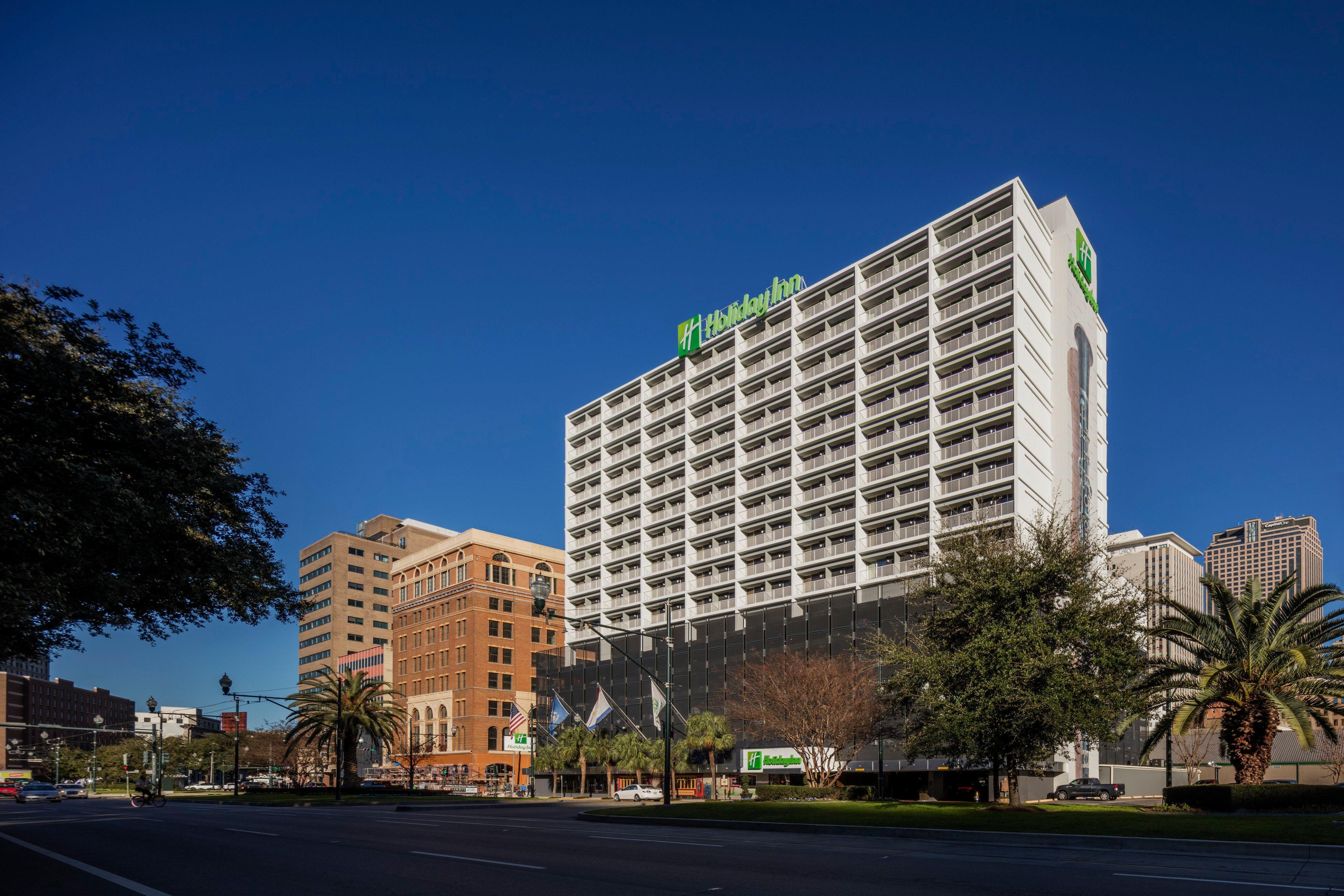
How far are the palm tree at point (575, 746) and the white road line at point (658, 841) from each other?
2384 inches

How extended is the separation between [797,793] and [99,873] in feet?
104

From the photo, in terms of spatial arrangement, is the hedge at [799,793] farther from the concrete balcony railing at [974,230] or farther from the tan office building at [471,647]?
the tan office building at [471,647]

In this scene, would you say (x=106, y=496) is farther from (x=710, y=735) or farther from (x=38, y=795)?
(x=38, y=795)

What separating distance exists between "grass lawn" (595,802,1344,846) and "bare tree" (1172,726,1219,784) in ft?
109

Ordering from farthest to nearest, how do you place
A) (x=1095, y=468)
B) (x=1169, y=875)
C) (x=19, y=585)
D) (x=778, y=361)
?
(x=778, y=361) < (x=1095, y=468) < (x=19, y=585) < (x=1169, y=875)

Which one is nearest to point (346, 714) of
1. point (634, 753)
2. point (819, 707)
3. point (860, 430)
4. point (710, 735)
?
point (634, 753)

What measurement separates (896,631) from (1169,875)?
49395 mm

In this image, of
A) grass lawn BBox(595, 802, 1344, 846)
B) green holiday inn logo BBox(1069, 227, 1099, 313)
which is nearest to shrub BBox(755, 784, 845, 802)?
grass lawn BBox(595, 802, 1344, 846)

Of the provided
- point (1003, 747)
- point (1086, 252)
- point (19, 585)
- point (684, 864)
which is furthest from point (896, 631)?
point (19, 585)

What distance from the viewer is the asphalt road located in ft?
43.1

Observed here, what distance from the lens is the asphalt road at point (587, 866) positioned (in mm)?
13133

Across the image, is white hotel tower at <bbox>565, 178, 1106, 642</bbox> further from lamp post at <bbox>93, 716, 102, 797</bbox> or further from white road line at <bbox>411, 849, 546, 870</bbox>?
lamp post at <bbox>93, 716, 102, 797</bbox>

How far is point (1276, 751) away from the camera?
8881cm

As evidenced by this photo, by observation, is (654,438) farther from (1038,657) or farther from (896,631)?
(1038,657)
